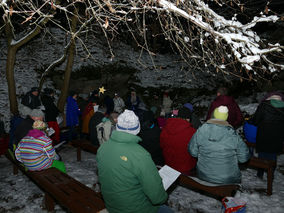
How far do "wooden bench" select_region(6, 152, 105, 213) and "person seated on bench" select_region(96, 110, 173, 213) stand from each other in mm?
843

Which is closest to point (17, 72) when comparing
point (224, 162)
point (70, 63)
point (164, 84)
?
point (70, 63)

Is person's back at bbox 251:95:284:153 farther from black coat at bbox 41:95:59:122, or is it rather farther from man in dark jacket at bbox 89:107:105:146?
black coat at bbox 41:95:59:122

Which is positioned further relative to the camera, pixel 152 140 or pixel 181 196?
pixel 181 196

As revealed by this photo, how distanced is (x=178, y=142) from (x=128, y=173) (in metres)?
1.98

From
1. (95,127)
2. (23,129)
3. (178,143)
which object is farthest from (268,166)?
(23,129)

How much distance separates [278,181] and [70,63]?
27.9ft

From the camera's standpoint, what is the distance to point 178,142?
4070 mm

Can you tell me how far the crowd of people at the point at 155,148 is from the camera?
230cm

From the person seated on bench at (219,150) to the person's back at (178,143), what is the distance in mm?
398

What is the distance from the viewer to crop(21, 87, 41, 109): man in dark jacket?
6.63 m

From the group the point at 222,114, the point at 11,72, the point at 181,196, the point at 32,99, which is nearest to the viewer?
the point at 222,114

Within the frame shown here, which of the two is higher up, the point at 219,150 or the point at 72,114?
the point at 219,150

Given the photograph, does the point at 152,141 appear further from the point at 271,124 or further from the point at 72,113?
the point at 72,113

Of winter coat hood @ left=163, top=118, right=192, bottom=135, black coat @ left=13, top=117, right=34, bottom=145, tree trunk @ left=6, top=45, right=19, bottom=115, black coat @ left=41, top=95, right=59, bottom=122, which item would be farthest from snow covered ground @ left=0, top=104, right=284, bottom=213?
tree trunk @ left=6, top=45, right=19, bottom=115
